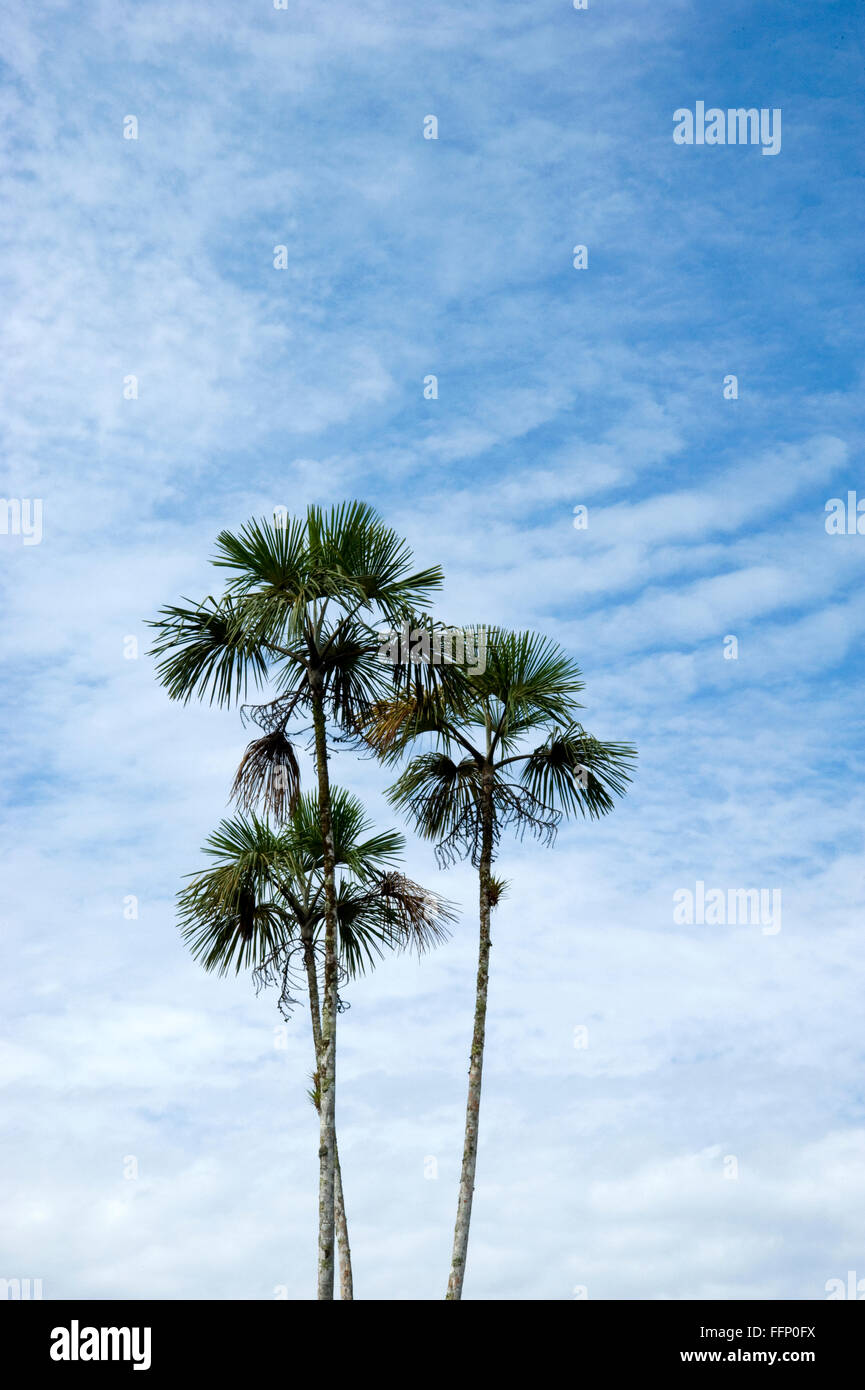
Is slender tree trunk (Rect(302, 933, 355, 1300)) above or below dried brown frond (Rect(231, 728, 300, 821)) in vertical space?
below

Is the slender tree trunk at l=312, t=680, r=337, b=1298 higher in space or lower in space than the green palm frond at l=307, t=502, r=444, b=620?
lower

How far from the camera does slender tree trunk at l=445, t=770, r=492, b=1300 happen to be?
13.7m

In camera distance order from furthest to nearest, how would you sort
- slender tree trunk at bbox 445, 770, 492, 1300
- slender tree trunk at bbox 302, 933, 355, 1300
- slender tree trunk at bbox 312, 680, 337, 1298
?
slender tree trunk at bbox 302, 933, 355, 1300 → slender tree trunk at bbox 445, 770, 492, 1300 → slender tree trunk at bbox 312, 680, 337, 1298

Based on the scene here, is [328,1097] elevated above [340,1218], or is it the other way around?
[328,1097]

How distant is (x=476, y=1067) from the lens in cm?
1439

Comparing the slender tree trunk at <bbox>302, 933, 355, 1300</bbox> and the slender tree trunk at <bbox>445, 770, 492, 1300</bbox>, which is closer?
the slender tree trunk at <bbox>445, 770, 492, 1300</bbox>

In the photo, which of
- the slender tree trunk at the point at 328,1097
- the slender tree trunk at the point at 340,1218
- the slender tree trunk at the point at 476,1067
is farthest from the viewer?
the slender tree trunk at the point at 340,1218

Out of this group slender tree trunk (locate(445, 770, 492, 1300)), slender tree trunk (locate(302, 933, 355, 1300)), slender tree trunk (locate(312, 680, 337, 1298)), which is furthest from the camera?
slender tree trunk (locate(302, 933, 355, 1300))

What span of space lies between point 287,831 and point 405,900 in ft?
7.83

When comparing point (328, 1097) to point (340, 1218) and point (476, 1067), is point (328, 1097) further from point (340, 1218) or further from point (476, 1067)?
point (340, 1218)

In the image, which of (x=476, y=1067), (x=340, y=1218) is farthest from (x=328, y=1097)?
(x=340, y=1218)

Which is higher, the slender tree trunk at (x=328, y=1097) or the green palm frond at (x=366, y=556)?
the green palm frond at (x=366, y=556)

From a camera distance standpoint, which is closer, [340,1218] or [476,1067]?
[476,1067]

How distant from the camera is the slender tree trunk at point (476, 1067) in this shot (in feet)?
45.0
